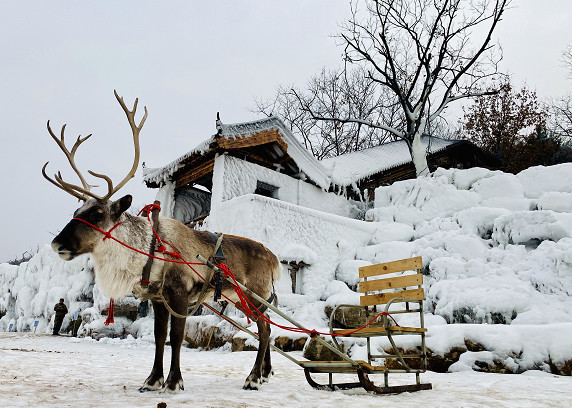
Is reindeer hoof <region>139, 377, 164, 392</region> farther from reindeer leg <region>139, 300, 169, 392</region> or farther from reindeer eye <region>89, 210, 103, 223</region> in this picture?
reindeer eye <region>89, 210, 103, 223</region>

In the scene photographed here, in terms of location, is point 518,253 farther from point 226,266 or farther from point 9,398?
point 9,398

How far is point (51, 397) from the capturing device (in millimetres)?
2656

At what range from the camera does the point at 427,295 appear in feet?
27.1

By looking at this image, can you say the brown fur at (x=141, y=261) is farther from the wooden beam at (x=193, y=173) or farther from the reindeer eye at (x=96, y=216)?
the wooden beam at (x=193, y=173)

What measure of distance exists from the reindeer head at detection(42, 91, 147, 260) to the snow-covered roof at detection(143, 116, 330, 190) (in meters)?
6.93

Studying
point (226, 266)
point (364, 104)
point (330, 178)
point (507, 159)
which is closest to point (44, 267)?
point (330, 178)

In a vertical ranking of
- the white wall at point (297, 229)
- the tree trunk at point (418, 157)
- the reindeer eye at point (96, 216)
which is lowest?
the reindeer eye at point (96, 216)

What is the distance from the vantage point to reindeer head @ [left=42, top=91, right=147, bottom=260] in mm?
2904

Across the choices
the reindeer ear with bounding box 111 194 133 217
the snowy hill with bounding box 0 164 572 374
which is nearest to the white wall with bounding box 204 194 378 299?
the snowy hill with bounding box 0 164 572 374

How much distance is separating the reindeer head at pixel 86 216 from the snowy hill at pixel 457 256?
4213 millimetres

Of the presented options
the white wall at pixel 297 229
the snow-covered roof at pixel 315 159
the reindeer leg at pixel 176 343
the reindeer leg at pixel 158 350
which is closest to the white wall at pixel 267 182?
the snow-covered roof at pixel 315 159

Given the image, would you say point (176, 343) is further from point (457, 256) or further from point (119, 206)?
point (457, 256)

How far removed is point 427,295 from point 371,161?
356 inches

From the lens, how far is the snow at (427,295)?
11.1 ft
